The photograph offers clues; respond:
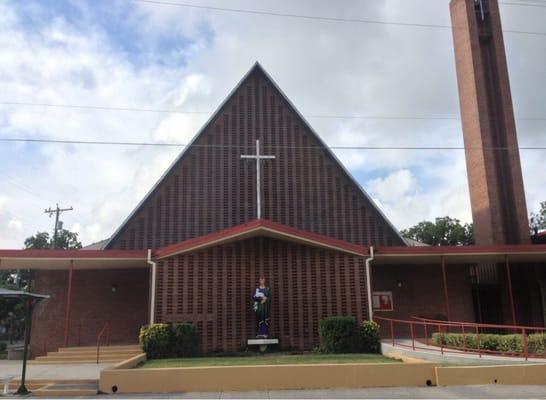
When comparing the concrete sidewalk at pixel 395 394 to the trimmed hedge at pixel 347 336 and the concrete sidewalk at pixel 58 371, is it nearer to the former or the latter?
the concrete sidewalk at pixel 58 371

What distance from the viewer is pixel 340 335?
48.1 ft

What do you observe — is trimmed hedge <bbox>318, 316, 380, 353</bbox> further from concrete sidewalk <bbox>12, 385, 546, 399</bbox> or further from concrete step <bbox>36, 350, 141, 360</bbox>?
concrete step <bbox>36, 350, 141, 360</bbox>

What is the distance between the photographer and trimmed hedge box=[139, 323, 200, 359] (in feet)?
46.6

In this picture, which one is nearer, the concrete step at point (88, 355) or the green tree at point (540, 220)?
the concrete step at point (88, 355)

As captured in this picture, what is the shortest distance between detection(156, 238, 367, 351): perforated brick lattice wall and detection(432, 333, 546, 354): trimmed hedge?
2.94 metres

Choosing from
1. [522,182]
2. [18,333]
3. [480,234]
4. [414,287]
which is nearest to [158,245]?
[414,287]

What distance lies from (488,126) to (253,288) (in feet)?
44.3

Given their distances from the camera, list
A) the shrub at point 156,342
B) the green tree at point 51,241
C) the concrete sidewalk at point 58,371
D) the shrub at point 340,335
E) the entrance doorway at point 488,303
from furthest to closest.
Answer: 1. the green tree at point 51,241
2. the entrance doorway at point 488,303
3. the shrub at point 340,335
4. the shrub at point 156,342
5. the concrete sidewalk at point 58,371

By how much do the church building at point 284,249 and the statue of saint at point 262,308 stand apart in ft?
1.22

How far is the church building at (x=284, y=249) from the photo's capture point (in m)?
15.7

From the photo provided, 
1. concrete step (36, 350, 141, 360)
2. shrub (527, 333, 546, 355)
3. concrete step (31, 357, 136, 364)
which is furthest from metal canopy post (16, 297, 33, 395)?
shrub (527, 333, 546, 355)

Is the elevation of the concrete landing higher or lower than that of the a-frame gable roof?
lower

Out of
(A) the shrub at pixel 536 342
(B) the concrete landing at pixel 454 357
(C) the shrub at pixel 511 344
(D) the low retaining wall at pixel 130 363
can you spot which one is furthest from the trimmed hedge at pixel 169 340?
(A) the shrub at pixel 536 342

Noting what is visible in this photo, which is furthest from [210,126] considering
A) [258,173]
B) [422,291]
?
[422,291]
